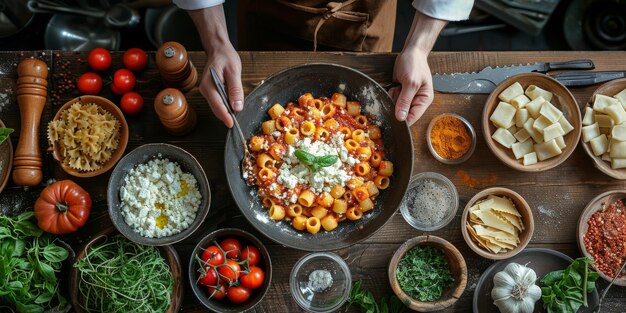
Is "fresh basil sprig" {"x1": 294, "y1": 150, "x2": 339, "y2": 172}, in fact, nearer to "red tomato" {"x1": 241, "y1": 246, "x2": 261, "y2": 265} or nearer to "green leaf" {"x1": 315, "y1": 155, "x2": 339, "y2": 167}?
"green leaf" {"x1": 315, "y1": 155, "x2": 339, "y2": 167}

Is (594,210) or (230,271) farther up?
(594,210)

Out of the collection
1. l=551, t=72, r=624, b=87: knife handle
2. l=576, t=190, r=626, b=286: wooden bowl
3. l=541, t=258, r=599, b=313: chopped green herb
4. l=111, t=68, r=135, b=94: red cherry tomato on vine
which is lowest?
l=541, t=258, r=599, b=313: chopped green herb

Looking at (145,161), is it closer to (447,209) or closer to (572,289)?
(447,209)

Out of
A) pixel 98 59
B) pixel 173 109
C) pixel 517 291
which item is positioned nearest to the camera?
pixel 173 109

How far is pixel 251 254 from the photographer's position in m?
2.04

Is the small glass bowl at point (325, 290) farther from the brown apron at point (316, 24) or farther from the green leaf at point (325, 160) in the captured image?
the brown apron at point (316, 24)

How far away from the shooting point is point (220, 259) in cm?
199

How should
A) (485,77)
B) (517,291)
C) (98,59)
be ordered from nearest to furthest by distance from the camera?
(517,291) < (98,59) < (485,77)

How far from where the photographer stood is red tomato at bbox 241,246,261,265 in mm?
2029

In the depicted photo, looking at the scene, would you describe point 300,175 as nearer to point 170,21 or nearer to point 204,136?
point 204,136

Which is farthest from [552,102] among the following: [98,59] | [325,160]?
[98,59]

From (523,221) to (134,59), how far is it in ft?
5.60

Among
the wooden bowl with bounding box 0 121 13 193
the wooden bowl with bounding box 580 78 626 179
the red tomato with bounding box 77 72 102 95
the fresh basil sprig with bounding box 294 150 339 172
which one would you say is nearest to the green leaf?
the fresh basil sprig with bounding box 294 150 339 172

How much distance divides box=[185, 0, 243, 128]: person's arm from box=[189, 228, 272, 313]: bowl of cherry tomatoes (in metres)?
0.45
